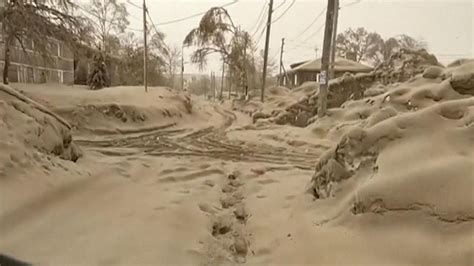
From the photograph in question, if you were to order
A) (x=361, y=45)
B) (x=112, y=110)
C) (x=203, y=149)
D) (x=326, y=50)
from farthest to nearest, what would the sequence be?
(x=361, y=45)
(x=112, y=110)
(x=326, y=50)
(x=203, y=149)

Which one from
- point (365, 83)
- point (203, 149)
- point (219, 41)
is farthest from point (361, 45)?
point (203, 149)

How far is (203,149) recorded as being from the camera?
8.05m

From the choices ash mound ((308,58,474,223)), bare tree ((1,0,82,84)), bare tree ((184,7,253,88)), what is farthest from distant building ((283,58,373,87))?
ash mound ((308,58,474,223))

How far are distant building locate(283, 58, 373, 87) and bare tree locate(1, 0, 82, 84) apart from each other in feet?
63.2

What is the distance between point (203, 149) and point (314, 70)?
22633mm

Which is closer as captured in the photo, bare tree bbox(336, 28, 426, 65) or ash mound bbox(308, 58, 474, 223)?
ash mound bbox(308, 58, 474, 223)

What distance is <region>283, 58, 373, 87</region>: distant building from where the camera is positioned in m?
25.3

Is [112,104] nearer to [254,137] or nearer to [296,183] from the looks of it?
[254,137]

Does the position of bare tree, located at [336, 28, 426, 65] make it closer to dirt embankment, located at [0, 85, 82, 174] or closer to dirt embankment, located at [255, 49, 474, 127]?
dirt embankment, located at [255, 49, 474, 127]

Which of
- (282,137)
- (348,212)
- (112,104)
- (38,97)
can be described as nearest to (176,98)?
(112,104)

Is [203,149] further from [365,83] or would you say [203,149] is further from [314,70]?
[314,70]

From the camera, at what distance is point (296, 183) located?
5.00 metres

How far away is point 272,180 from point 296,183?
0.40m

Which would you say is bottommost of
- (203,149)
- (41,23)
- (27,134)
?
(203,149)
